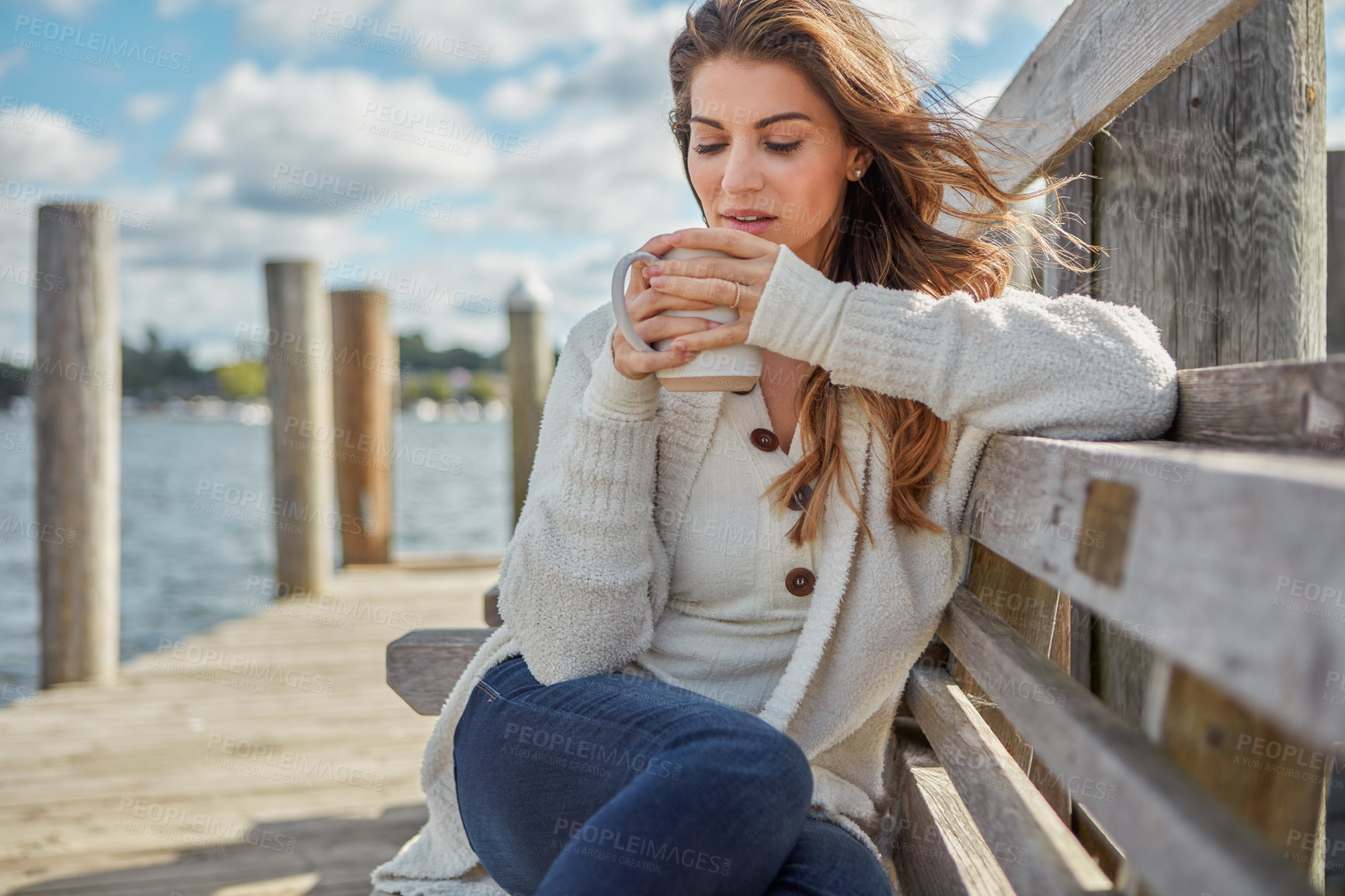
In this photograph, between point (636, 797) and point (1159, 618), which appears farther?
point (636, 797)

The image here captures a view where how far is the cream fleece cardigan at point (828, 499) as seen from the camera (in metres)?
1.18

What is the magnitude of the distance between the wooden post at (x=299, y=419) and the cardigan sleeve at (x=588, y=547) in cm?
394

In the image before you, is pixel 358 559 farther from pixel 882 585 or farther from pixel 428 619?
pixel 882 585

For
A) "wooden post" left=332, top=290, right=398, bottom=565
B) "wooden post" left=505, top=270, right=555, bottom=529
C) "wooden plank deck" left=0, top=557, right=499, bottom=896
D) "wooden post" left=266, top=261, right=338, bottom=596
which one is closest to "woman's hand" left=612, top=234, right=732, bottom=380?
"wooden plank deck" left=0, top=557, right=499, bottom=896

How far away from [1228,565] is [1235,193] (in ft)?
4.30

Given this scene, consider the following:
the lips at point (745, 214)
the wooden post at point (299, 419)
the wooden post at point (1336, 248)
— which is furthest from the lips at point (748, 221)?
the wooden post at point (299, 419)

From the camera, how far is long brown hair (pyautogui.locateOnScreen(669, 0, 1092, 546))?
1453 mm

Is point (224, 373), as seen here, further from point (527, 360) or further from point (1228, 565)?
point (1228, 565)

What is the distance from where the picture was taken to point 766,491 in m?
1.49

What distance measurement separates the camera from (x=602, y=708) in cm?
128

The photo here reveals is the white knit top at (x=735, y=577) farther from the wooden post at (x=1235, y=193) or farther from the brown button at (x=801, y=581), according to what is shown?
the wooden post at (x=1235, y=193)

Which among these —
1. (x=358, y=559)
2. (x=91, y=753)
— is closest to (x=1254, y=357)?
(x=91, y=753)

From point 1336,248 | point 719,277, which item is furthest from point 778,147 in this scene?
point 1336,248

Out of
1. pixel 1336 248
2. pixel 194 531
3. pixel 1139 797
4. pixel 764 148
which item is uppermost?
pixel 1336 248
